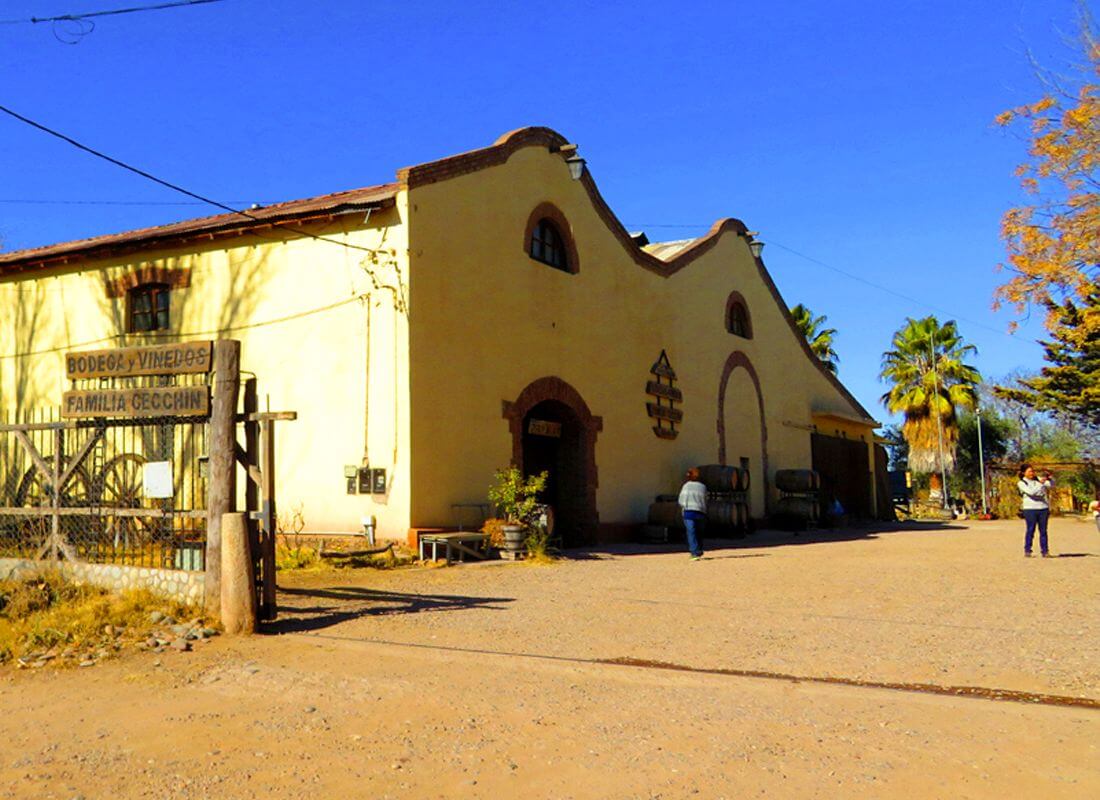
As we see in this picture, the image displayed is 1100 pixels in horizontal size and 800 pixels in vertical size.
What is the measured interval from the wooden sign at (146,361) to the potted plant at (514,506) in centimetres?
717

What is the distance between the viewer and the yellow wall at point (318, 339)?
15.5 m

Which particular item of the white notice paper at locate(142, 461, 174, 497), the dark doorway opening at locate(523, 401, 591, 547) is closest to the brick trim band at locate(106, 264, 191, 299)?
the dark doorway opening at locate(523, 401, 591, 547)

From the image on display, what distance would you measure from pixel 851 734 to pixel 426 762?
7.51ft

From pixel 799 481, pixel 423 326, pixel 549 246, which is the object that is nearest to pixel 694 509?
pixel 423 326

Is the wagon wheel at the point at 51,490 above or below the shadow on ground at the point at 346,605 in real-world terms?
above

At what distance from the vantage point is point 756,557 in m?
17.7

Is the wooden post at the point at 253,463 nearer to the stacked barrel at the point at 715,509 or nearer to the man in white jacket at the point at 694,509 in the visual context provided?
the man in white jacket at the point at 694,509

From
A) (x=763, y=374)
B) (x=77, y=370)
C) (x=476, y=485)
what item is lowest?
(x=476, y=485)

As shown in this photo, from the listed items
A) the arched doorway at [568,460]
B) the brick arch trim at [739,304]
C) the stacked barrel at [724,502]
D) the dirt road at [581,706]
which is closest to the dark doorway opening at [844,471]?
the brick arch trim at [739,304]

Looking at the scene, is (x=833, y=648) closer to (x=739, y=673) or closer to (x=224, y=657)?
(x=739, y=673)

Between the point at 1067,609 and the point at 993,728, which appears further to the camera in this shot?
the point at 1067,609

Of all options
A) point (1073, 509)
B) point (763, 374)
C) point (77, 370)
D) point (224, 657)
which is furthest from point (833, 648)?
point (1073, 509)

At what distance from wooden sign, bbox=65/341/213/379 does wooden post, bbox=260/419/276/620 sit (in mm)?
996

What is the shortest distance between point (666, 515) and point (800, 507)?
8.10 metres
